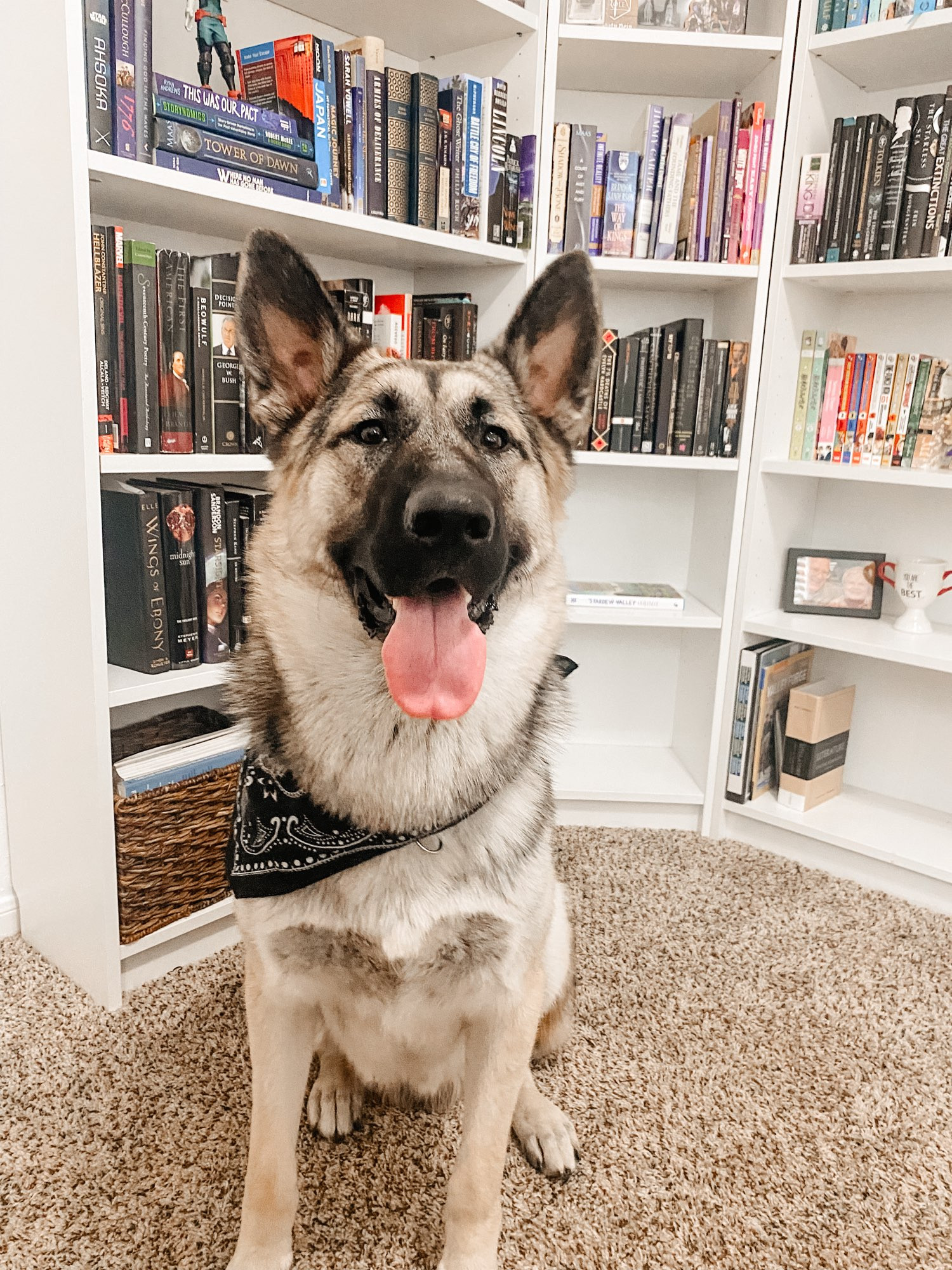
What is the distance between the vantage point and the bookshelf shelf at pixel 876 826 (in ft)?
6.81

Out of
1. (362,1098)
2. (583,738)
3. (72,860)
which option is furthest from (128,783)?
(583,738)

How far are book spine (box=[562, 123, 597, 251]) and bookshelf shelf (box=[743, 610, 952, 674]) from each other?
42.1 inches

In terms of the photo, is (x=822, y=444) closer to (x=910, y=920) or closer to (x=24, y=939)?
(x=910, y=920)

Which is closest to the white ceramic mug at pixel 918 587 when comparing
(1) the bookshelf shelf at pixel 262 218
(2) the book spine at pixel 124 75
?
(1) the bookshelf shelf at pixel 262 218

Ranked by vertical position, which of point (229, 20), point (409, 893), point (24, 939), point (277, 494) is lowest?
point (24, 939)

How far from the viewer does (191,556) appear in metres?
1.66

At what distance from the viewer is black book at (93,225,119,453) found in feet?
4.59

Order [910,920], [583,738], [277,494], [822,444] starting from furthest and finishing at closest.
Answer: [583,738] < [822,444] < [910,920] < [277,494]

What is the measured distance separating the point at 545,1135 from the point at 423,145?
1.91 m

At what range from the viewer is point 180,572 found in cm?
164

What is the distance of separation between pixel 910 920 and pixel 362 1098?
4.44 feet

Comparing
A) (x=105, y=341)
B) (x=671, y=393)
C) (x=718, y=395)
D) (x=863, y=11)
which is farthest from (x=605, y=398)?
(x=105, y=341)

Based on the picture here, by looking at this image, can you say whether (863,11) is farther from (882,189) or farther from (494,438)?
(494,438)

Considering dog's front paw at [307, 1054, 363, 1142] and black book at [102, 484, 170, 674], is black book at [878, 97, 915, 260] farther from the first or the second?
dog's front paw at [307, 1054, 363, 1142]
